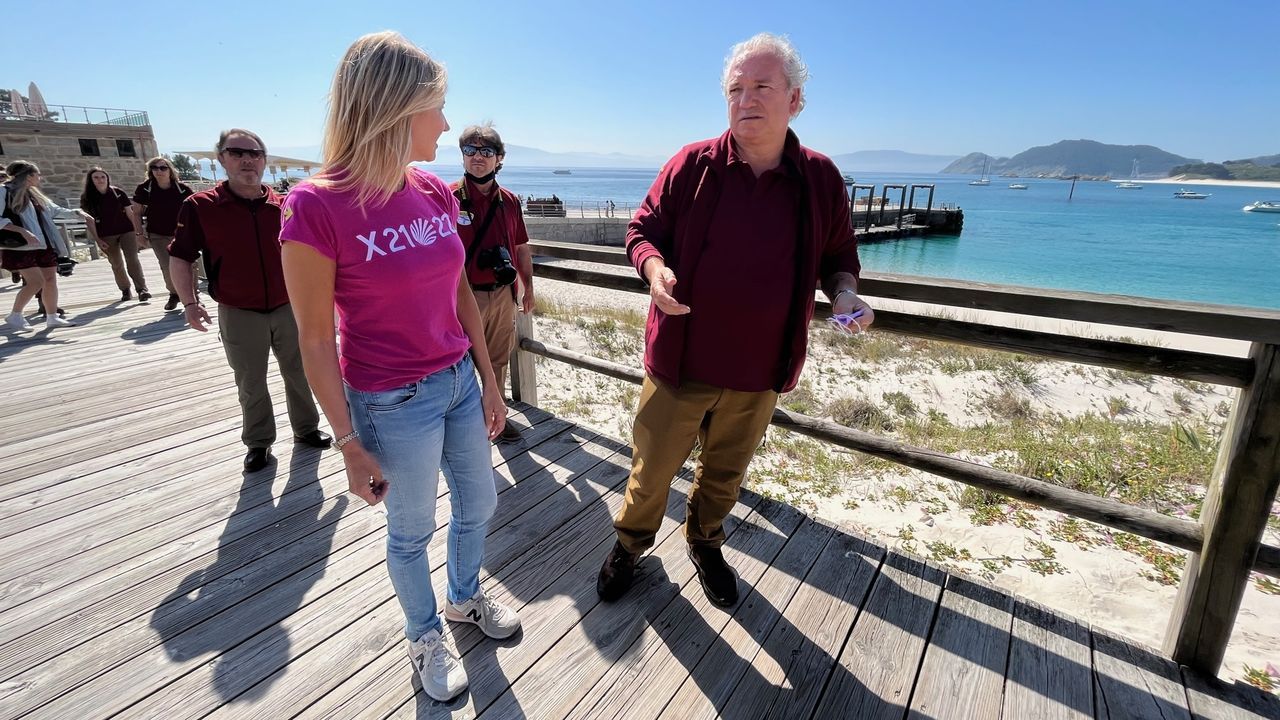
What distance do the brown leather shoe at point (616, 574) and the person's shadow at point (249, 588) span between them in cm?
112

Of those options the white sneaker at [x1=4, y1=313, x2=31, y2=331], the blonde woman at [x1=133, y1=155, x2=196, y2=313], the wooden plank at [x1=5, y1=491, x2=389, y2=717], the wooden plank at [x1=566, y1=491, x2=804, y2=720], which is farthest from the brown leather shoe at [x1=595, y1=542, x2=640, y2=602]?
the white sneaker at [x1=4, y1=313, x2=31, y2=331]

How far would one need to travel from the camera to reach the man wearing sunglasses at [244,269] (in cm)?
309

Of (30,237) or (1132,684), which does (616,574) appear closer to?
(1132,684)

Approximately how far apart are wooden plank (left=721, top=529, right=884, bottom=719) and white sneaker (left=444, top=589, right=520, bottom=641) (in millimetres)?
810

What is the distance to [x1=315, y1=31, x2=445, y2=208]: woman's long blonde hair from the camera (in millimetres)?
1387

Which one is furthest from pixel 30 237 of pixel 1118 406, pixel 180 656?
pixel 1118 406

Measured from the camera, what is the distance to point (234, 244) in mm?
3162

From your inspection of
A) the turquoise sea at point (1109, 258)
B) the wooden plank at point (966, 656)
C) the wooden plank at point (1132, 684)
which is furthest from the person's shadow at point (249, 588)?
the turquoise sea at point (1109, 258)

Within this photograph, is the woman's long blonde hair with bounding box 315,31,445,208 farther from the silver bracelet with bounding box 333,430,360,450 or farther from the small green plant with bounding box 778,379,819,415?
the small green plant with bounding box 778,379,819,415

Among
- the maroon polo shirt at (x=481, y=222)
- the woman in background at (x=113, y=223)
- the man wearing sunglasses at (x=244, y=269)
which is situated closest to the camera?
the man wearing sunglasses at (x=244, y=269)

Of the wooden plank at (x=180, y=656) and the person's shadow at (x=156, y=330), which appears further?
the person's shadow at (x=156, y=330)

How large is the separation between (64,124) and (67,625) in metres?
36.1

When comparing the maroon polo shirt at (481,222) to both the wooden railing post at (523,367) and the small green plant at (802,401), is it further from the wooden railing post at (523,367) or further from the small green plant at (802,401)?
the small green plant at (802,401)

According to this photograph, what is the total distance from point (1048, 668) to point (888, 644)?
0.52 meters
